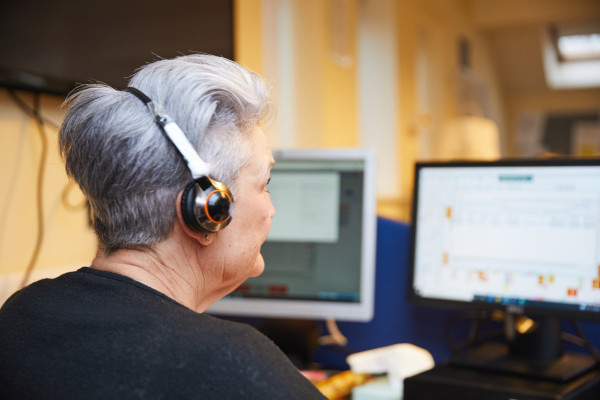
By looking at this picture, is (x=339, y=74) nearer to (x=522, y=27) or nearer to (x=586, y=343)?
(x=586, y=343)

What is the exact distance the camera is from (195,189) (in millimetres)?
726

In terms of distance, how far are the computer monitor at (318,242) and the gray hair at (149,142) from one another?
638 mm

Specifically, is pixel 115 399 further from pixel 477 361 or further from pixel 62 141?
→ pixel 477 361

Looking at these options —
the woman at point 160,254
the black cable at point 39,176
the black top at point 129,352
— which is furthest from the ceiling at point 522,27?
the black top at point 129,352

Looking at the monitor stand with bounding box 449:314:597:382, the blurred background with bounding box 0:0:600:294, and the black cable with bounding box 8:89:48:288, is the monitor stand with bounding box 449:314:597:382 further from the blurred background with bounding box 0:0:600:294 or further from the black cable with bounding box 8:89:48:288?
the black cable with bounding box 8:89:48:288

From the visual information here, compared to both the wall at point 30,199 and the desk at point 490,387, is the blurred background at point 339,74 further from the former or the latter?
the desk at point 490,387

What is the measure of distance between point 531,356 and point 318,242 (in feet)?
1.65

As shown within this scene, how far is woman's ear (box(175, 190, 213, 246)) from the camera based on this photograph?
0.74m

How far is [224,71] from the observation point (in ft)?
2.62

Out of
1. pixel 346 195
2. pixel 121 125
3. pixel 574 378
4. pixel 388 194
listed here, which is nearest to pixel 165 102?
pixel 121 125

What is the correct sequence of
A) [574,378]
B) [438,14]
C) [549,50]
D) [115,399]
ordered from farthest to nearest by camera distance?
[549,50] → [438,14] → [574,378] → [115,399]

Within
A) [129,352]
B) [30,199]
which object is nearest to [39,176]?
[30,199]

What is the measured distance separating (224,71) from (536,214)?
0.72m

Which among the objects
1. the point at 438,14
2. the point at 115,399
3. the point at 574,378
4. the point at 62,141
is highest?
the point at 438,14
